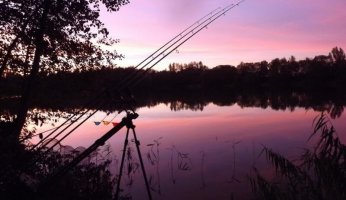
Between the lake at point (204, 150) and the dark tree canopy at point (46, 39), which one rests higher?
the dark tree canopy at point (46, 39)

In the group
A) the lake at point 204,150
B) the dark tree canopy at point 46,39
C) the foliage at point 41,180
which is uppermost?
the dark tree canopy at point 46,39

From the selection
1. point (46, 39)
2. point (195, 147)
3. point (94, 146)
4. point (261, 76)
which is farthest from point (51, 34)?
point (261, 76)

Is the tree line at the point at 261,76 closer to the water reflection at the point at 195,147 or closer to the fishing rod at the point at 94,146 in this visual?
the water reflection at the point at 195,147

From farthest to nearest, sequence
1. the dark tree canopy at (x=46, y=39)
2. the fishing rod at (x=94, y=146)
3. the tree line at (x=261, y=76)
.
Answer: the tree line at (x=261, y=76), the dark tree canopy at (x=46, y=39), the fishing rod at (x=94, y=146)

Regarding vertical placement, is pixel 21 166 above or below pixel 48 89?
below

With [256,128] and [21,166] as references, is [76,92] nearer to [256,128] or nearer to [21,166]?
[21,166]

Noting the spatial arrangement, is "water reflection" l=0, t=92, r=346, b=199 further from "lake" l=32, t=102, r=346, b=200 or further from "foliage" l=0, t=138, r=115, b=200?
"foliage" l=0, t=138, r=115, b=200

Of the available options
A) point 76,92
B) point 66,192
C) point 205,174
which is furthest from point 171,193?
point 66,192

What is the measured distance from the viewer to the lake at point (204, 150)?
1683 cm

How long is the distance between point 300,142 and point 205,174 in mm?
9149

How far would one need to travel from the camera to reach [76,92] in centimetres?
1469

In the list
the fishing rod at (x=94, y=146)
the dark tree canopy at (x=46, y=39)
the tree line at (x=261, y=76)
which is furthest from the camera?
the tree line at (x=261, y=76)

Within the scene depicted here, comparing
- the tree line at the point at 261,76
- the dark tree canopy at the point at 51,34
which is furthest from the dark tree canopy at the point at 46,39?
the tree line at the point at 261,76

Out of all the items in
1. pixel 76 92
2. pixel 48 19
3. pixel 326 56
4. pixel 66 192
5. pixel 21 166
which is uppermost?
pixel 326 56
